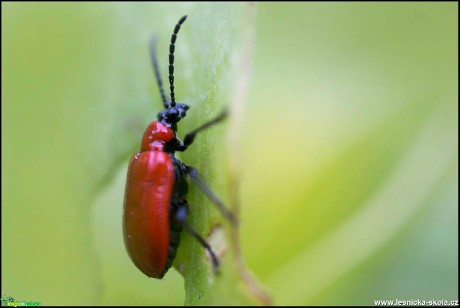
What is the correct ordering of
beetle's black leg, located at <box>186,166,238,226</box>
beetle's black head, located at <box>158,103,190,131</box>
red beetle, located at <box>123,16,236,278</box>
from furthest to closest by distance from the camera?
beetle's black head, located at <box>158,103,190,131</box> < red beetle, located at <box>123,16,236,278</box> < beetle's black leg, located at <box>186,166,238,226</box>

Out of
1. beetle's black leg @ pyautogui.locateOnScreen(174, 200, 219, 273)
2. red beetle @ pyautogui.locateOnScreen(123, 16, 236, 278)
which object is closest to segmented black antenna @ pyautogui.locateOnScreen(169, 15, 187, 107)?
red beetle @ pyautogui.locateOnScreen(123, 16, 236, 278)

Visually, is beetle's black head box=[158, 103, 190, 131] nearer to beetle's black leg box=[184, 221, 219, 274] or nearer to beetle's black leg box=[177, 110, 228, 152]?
beetle's black leg box=[177, 110, 228, 152]

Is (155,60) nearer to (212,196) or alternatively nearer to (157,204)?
(157,204)

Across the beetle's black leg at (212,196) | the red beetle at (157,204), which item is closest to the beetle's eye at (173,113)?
the red beetle at (157,204)

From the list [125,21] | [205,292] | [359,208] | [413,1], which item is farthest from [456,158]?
[125,21]

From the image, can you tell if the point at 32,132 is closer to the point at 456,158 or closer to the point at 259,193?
the point at 259,193

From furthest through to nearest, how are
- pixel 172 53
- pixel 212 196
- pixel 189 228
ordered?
pixel 172 53, pixel 189 228, pixel 212 196

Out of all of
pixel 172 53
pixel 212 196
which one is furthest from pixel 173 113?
pixel 212 196
